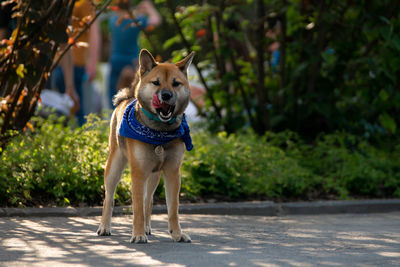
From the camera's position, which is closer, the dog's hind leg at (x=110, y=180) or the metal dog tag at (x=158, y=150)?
the metal dog tag at (x=158, y=150)

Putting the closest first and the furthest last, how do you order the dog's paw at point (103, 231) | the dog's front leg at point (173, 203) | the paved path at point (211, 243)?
the paved path at point (211, 243), the dog's front leg at point (173, 203), the dog's paw at point (103, 231)

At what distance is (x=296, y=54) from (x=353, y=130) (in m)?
1.61

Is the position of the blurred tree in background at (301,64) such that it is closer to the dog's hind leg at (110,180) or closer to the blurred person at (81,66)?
the blurred person at (81,66)

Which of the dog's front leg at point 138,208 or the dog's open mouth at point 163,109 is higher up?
the dog's open mouth at point 163,109

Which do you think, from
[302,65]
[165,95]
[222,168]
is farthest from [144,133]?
[302,65]

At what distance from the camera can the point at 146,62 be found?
18.6 ft

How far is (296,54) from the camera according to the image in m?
11.5

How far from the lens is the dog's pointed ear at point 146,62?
18.5 feet

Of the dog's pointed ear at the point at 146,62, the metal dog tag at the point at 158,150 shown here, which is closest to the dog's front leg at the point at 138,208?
the metal dog tag at the point at 158,150

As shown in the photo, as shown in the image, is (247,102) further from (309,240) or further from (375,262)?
(375,262)

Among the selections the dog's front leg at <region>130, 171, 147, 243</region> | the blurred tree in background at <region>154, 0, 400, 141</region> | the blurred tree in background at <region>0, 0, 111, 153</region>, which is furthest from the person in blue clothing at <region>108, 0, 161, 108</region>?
the dog's front leg at <region>130, 171, 147, 243</region>

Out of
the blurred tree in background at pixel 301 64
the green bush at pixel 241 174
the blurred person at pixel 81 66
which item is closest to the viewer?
the green bush at pixel 241 174

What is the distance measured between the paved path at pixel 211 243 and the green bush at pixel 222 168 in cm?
59

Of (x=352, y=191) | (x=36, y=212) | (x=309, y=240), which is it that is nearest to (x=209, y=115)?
(x=352, y=191)
